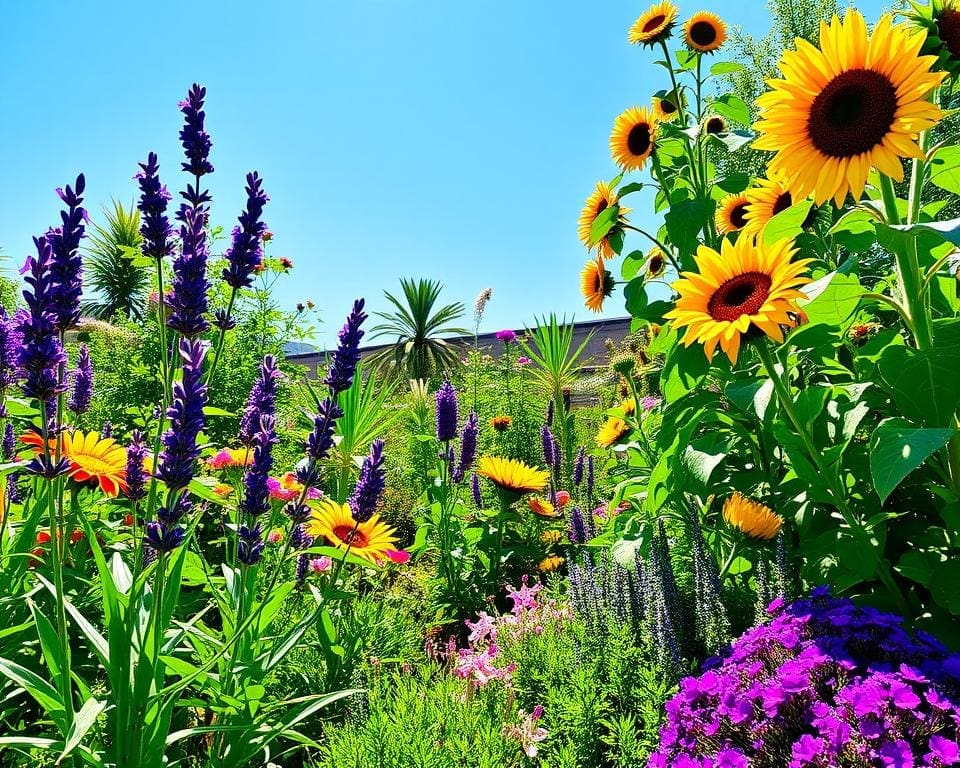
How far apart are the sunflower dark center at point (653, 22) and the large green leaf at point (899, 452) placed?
2.02m

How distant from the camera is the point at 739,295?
58.5 inches

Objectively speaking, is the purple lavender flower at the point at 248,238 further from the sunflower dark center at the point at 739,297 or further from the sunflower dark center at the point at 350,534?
the sunflower dark center at the point at 739,297

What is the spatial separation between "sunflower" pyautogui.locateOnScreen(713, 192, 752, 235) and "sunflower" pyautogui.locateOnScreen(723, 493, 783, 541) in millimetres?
1138

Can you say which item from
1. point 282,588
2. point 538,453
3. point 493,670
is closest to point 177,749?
point 282,588

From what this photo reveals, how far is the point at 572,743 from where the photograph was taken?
159 cm

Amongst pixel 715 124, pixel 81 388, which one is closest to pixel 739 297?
pixel 715 124

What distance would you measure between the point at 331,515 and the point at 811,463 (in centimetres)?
159

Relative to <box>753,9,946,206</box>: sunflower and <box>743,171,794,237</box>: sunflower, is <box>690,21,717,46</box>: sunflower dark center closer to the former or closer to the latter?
<box>743,171,794,237</box>: sunflower

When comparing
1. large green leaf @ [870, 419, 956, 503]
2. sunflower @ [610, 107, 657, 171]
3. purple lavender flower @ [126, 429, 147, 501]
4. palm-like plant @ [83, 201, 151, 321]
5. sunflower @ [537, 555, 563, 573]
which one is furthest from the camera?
palm-like plant @ [83, 201, 151, 321]

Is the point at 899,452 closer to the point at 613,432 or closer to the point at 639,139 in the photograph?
the point at 639,139

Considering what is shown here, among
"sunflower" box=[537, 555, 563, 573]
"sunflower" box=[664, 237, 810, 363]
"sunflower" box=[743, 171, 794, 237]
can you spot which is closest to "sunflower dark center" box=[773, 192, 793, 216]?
"sunflower" box=[743, 171, 794, 237]

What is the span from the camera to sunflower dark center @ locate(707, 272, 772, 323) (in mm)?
1421

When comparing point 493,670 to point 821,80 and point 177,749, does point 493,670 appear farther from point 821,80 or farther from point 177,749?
point 821,80

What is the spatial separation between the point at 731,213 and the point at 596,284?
63 centimetres
